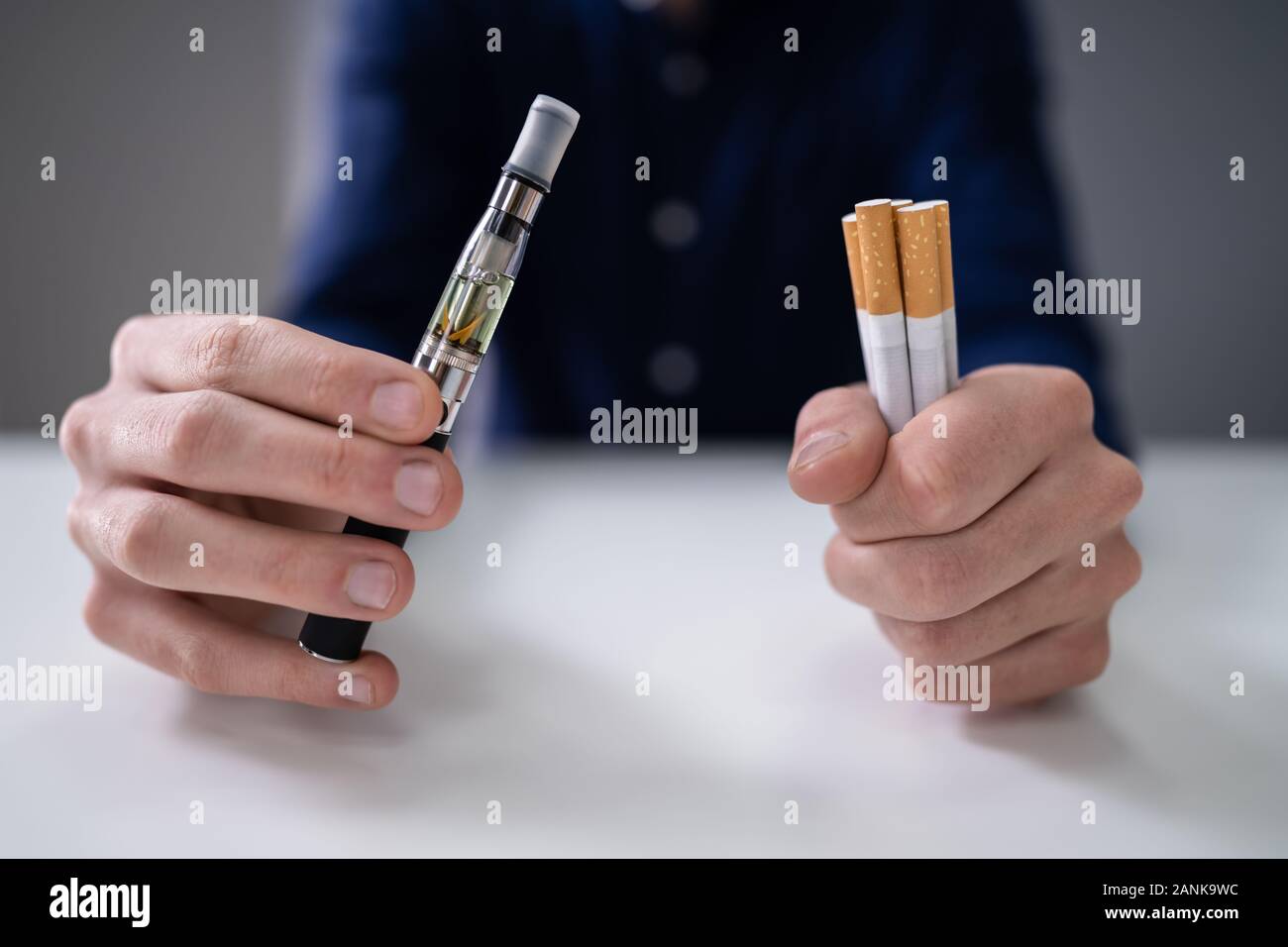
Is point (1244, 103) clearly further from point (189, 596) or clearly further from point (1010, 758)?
point (189, 596)

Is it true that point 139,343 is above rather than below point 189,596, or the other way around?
above

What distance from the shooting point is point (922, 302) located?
487 millimetres

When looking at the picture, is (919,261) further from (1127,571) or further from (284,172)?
(284,172)

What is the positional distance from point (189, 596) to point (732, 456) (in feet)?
2.21

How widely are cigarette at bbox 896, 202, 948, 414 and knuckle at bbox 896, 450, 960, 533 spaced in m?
0.05

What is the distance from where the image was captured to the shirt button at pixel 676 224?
118cm

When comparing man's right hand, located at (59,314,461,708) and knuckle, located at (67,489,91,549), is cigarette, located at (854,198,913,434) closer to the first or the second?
man's right hand, located at (59,314,461,708)

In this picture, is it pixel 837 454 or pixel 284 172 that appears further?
pixel 284 172

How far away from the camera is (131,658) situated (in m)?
0.60

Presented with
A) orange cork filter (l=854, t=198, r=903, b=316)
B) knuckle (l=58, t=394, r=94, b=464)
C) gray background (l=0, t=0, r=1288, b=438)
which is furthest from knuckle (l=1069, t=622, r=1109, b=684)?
gray background (l=0, t=0, r=1288, b=438)

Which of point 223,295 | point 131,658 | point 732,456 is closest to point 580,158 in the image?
point 732,456

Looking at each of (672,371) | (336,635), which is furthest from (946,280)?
(672,371)

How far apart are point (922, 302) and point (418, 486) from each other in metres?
0.27
